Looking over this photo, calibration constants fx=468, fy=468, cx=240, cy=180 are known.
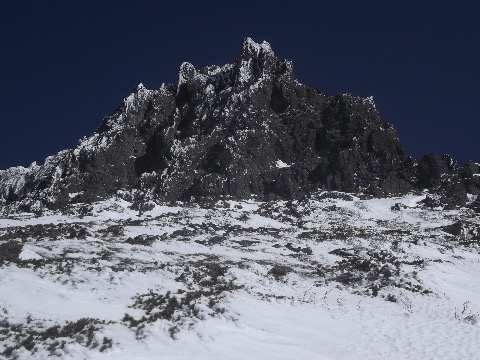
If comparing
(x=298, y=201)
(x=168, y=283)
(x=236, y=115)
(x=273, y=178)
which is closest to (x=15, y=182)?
(x=236, y=115)

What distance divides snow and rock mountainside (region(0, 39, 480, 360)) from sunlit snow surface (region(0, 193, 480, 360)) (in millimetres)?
140

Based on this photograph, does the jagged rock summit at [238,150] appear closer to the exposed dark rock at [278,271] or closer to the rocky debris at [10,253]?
the rocky debris at [10,253]

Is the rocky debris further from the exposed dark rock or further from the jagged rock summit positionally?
the jagged rock summit

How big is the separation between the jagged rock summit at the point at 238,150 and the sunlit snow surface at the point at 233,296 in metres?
43.6

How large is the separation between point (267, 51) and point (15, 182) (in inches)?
2953

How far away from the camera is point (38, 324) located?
17.7 meters

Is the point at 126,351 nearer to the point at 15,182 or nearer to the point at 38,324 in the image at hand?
the point at 38,324

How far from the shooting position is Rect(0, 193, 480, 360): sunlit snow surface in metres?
17.8

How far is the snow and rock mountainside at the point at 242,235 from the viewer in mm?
19734

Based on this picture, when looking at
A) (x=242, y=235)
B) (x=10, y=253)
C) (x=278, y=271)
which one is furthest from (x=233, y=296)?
(x=242, y=235)

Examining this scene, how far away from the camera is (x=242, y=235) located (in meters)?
57.7

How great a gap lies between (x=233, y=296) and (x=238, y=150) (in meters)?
82.0

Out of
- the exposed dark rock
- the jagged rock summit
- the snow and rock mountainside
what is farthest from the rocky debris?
the jagged rock summit

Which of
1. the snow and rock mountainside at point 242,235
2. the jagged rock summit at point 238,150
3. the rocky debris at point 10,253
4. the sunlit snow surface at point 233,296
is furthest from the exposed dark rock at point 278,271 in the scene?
the jagged rock summit at point 238,150
